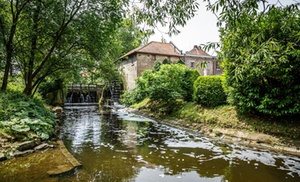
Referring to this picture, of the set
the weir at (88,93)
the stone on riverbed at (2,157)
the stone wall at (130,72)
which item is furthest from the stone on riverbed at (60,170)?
the weir at (88,93)

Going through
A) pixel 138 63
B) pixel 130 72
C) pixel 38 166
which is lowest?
pixel 38 166

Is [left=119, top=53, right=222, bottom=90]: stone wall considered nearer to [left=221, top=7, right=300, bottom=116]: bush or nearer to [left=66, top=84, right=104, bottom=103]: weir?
[left=66, top=84, right=104, bottom=103]: weir

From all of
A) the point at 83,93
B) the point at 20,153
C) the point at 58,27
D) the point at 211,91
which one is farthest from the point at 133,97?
the point at 20,153

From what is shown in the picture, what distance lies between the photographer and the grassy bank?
245 inches

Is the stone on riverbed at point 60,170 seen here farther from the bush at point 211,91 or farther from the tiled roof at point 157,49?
the tiled roof at point 157,49

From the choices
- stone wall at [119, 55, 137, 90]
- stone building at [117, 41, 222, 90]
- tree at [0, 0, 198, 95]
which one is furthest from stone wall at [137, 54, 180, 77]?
tree at [0, 0, 198, 95]

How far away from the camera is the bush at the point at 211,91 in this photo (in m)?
9.35

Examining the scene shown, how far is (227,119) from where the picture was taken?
8062mm

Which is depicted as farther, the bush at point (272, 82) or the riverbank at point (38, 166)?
the bush at point (272, 82)

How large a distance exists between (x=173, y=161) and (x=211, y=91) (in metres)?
5.57

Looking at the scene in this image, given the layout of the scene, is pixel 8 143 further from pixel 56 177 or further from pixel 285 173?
pixel 285 173

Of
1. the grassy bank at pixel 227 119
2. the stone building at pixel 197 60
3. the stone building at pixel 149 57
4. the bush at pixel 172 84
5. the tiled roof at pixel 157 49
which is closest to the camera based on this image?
the grassy bank at pixel 227 119

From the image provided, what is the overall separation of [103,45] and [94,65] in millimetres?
1663

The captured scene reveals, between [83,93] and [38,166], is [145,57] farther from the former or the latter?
[38,166]
